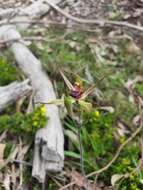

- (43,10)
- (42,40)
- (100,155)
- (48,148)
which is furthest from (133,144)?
(43,10)

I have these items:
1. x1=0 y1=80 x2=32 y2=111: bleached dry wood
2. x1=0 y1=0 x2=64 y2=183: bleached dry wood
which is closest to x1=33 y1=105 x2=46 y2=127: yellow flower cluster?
x1=0 y1=0 x2=64 y2=183: bleached dry wood

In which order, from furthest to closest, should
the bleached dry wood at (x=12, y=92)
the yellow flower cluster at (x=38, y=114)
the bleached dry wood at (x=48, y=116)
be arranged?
1. the bleached dry wood at (x=12, y=92)
2. the yellow flower cluster at (x=38, y=114)
3. the bleached dry wood at (x=48, y=116)

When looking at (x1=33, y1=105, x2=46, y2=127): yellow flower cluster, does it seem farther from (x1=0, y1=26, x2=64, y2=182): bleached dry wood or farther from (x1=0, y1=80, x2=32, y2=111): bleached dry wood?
(x1=0, y1=80, x2=32, y2=111): bleached dry wood

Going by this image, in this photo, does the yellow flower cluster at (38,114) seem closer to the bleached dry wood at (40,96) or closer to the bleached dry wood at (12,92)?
the bleached dry wood at (40,96)

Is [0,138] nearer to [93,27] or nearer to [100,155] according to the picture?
[100,155]

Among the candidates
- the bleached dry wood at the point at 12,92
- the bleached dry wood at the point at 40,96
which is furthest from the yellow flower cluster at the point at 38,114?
the bleached dry wood at the point at 12,92

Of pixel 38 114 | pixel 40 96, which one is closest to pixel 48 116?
pixel 38 114

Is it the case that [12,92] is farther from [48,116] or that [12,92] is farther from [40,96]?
[48,116]

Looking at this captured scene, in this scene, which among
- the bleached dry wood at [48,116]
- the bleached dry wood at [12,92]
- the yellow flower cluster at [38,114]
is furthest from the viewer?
the bleached dry wood at [12,92]
